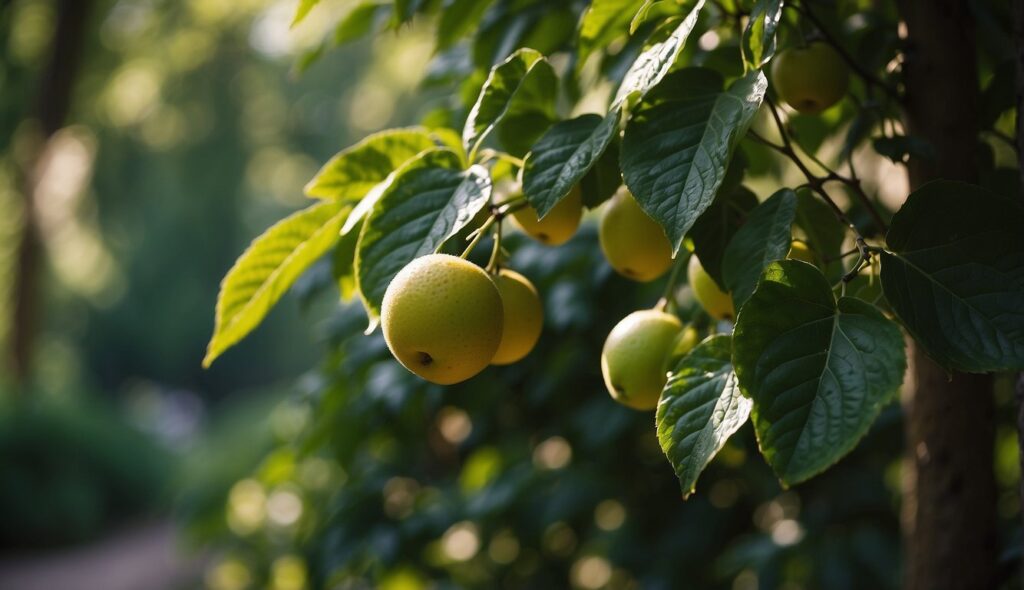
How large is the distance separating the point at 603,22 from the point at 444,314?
0.36 meters

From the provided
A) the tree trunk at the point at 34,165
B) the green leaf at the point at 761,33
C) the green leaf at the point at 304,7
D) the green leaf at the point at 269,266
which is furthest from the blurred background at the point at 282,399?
the green leaf at the point at 269,266

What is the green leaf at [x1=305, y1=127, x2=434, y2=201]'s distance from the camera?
0.84 metres

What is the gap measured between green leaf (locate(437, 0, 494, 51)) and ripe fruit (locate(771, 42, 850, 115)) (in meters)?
0.37

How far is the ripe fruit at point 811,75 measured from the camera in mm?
869

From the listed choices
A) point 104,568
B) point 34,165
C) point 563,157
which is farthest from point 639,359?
point 104,568

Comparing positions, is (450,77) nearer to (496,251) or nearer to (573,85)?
(573,85)

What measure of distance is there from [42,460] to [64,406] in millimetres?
879

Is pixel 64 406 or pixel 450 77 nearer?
pixel 450 77

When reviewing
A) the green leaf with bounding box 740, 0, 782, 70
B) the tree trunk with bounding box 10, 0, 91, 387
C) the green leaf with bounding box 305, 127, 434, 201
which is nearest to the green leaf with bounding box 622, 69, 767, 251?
the green leaf with bounding box 740, 0, 782, 70

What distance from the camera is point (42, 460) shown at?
766 centimetres

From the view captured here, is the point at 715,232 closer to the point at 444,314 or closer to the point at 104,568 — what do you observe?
the point at 444,314

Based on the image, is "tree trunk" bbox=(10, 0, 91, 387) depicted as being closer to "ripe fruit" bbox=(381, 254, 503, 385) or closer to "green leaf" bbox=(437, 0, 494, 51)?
"green leaf" bbox=(437, 0, 494, 51)

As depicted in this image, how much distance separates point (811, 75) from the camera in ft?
2.85

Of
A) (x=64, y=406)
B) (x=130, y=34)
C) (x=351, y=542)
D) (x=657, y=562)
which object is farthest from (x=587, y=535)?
(x=130, y=34)
